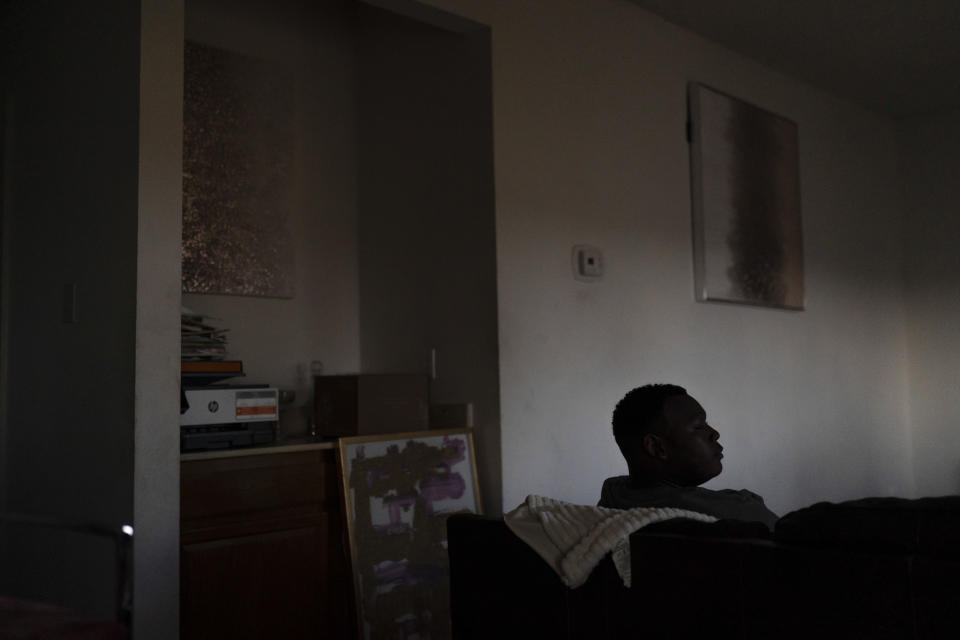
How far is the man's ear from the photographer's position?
2.21 m

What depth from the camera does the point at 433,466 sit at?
3.12m

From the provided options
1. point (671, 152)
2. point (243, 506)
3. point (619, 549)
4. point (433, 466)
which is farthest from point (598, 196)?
point (619, 549)

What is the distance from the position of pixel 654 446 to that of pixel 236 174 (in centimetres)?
204

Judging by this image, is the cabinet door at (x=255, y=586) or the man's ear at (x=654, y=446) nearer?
the man's ear at (x=654, y=446)

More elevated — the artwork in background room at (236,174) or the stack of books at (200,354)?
the artwork in background room at (236,174)

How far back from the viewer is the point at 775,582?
1425mm

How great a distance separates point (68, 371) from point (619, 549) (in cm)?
190

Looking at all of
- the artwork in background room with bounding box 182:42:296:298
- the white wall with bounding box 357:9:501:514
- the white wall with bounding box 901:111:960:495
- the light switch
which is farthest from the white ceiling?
the artwork in background room with bounding box 182:42:296:298

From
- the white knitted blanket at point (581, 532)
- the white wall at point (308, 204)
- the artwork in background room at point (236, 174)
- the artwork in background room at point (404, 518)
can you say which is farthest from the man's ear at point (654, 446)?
the artwork in background room at point (236, 174)

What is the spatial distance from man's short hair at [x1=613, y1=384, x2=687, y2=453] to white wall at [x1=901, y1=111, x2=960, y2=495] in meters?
4.26

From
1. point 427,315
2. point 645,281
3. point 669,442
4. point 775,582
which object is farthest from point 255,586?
point 645,281

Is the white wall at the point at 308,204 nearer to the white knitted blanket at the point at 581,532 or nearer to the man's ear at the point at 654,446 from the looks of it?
the man's ear at the point at 654,446

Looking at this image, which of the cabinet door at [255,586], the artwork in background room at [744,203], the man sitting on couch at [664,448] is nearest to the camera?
the man sitting on couch at [664,448]

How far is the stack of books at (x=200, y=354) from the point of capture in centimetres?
274
